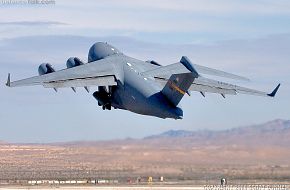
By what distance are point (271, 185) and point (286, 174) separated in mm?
2241

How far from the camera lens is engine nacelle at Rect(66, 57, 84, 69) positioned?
10838 cm

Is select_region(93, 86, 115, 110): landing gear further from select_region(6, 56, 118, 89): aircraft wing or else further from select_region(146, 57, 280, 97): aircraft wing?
select_region(146, 57, 280, 97): aircraft wing

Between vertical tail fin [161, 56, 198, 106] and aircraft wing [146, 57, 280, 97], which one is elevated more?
aircraft wing [146, 57, 280, 97]

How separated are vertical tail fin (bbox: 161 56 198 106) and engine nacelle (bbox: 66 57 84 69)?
15111mm

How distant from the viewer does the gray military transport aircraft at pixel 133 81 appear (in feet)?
312

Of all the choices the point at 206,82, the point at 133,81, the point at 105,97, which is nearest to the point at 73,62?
the point at 105,97

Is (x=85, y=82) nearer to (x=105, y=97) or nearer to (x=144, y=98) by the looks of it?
(x=105, y=97)

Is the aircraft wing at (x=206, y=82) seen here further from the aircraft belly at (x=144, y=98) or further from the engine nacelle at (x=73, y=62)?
the engine nacelle at (x=73, y=62)

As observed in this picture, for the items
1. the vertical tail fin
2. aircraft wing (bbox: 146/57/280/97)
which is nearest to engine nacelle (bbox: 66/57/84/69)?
aircraft wing (bbox: 146/57/280/97)

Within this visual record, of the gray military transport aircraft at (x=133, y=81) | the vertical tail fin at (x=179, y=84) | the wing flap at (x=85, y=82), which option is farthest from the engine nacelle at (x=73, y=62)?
the vertical tail fin at (x=179, y=84)

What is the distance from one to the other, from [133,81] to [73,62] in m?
9.53

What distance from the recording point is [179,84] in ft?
309

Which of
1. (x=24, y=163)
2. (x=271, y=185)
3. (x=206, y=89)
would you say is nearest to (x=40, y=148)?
(x=24, y=163)

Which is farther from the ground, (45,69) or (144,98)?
(45,69)
